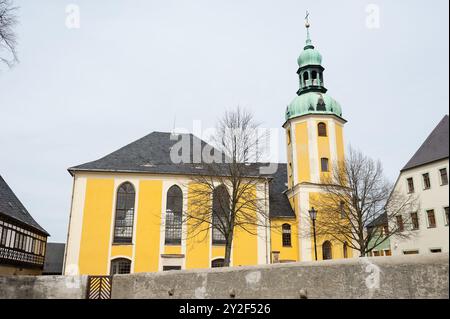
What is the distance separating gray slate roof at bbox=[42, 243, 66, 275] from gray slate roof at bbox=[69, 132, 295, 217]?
23.5 metres

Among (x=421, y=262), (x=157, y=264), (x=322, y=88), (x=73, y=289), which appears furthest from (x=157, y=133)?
(x=421, y=262)

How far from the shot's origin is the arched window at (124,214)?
87.0ft

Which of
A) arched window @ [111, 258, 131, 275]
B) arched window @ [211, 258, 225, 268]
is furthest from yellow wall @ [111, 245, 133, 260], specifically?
arched window @ [211, 258, 225, 268]

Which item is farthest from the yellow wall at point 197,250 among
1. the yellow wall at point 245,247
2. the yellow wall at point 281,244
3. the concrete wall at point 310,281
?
the concrete wall at point 310,281

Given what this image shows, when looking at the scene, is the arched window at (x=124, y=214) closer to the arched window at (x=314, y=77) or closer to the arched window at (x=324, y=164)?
the arched window at (x=324, y=164)

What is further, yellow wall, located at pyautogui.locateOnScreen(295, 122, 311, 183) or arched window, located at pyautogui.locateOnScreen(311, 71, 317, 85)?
arched window, located at pyautogui.locateOnScreen(311, 71, 317, 85)

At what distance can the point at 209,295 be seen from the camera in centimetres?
784

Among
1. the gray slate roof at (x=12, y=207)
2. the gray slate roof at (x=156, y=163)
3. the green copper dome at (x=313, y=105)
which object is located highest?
the green copper dome at (x=313, y=105)

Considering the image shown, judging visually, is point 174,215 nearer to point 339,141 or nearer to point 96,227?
point 96,227

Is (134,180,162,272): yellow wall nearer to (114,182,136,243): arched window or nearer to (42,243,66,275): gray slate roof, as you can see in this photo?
(114,182,136,243): arched window

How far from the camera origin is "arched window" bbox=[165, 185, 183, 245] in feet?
88.5

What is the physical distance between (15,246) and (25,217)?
409cm

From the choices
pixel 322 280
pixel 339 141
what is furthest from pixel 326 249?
pixel 322 280

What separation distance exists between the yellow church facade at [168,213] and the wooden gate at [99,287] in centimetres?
1331
